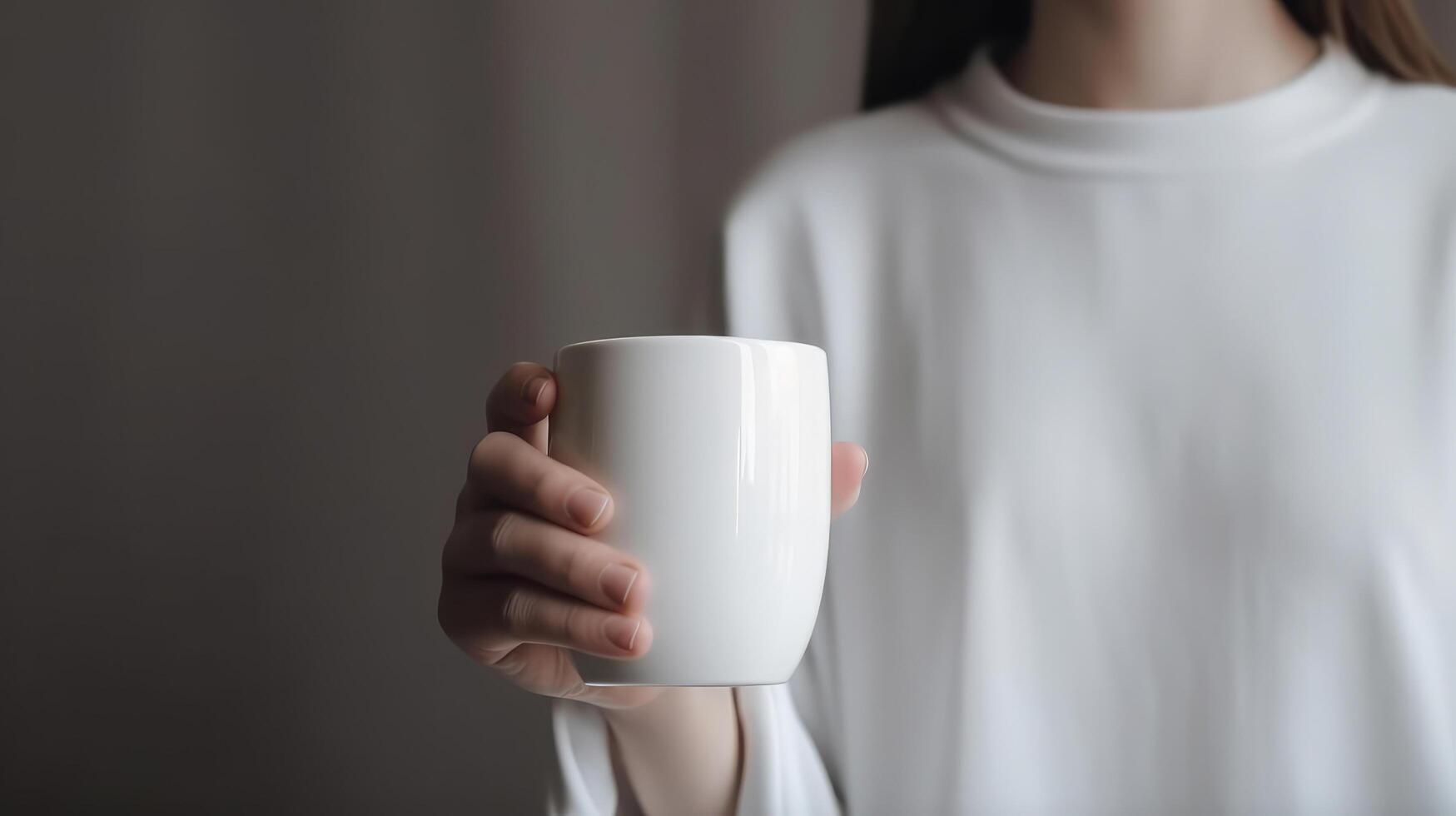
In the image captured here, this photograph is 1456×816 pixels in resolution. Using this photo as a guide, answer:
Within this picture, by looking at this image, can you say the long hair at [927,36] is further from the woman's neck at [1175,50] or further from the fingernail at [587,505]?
the fingernail at [587,505]

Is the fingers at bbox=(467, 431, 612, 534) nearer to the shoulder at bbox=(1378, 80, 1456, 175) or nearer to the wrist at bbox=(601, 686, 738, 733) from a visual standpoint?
the wrist at bbox=(601, 686, 738, 733)

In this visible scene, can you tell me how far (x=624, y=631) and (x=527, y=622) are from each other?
0.28ft

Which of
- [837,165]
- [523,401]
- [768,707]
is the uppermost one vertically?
[837,165]

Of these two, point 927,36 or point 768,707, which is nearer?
point 768,707

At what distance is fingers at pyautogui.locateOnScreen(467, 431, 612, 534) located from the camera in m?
0.50

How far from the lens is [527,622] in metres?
0.56

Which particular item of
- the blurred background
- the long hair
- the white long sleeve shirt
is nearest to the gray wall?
the blurred background

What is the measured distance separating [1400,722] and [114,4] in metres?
1.95

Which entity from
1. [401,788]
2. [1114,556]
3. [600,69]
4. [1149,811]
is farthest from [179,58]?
[1149,811]

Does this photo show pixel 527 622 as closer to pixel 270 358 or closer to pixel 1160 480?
pixel 1160 480

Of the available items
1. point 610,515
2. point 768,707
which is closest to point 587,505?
point 610,515

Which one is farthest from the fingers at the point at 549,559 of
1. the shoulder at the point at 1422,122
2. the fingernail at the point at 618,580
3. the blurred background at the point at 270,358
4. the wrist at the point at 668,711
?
the blurred background at the point at 270,358

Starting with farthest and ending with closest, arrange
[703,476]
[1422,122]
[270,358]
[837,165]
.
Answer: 1. [270,358]
2. [837,165]
3. [1422,122]
4. [703,476]

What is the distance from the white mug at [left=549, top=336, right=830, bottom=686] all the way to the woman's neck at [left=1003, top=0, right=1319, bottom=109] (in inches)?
23.6
